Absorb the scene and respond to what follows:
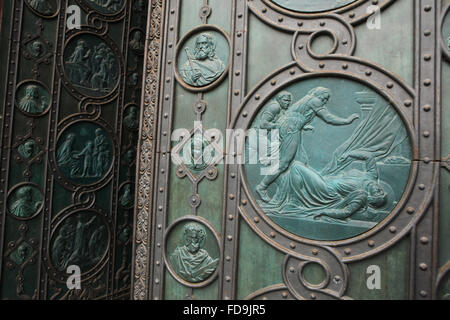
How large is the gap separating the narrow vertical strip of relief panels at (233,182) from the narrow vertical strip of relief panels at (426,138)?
1.10 m

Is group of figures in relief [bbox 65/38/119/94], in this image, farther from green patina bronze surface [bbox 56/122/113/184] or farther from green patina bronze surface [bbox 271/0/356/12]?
green patina bronze surface [bbox 271/0/356/12]

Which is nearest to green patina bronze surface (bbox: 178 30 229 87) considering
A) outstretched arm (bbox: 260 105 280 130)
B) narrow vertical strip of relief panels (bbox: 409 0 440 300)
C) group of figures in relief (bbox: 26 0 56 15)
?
outstretched arm (bbox: 260 105 280 130)

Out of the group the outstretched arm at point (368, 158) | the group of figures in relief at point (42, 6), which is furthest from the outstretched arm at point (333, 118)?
the group of figures in relief at point (42, 6)

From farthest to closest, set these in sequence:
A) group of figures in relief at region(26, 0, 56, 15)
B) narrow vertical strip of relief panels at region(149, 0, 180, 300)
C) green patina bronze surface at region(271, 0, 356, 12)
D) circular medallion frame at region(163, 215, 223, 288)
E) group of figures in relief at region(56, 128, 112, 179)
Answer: group of figures in relief at region(56, 128, 112, 179) → group of figures in relief at region(26, 0, 56, 15) → narrow vertical strip of relief panels at region(149, 0, 180, 300) → circular medallion frame at region(163, 215, 223, 288) → green patina bronze surface at region(271, 0, 356, 12)

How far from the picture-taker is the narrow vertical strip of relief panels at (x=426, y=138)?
1891 millimetres

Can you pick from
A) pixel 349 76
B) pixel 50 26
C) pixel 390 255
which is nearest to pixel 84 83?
pixel 50 26

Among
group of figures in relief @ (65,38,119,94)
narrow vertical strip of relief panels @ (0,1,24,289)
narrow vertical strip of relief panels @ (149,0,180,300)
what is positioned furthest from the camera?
group of figures in relief @ (65,38,119,94)

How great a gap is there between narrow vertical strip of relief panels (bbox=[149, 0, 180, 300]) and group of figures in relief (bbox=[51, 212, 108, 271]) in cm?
203

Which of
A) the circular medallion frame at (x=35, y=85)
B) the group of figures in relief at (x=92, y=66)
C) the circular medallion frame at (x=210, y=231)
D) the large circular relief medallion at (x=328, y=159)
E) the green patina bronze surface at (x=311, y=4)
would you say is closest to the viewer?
the large circular relief medallion at (x=328, y=159)

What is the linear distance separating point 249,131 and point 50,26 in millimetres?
3168

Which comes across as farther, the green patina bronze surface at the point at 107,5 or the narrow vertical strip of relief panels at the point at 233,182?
the green patina bronze surface at the point at 107,5

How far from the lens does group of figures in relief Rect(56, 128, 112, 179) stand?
165 inches

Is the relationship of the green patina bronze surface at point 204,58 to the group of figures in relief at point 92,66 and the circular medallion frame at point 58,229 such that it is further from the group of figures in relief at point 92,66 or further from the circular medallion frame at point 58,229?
the circular medallion frame at point 58,229

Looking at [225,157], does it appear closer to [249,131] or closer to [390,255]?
[249,131]
